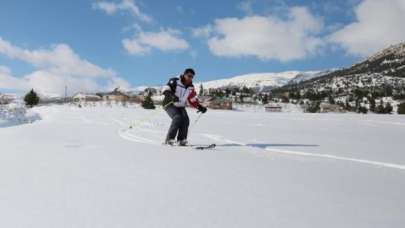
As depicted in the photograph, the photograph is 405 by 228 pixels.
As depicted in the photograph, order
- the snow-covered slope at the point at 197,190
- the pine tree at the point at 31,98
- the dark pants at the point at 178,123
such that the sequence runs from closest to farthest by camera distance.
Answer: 1. the snow-covered slope at the point at 197,190
2. the dark pants at the point at 178,123
3. the pine tree at the point at 31,98

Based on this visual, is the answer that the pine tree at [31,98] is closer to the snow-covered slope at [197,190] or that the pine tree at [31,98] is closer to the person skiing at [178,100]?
the person skiing at [178,100]

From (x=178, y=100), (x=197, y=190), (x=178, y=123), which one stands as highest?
(x=178, y=100)

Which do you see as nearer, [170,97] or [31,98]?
[170,97]

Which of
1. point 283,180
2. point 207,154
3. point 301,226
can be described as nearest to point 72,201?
point 301,226

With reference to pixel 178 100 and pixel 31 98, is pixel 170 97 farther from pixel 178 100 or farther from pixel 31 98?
pixel 31 98

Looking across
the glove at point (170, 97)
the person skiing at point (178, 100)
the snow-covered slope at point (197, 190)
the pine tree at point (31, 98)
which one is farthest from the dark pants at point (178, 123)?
the pine tree at point (31, 98)

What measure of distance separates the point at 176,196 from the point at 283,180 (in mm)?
1506

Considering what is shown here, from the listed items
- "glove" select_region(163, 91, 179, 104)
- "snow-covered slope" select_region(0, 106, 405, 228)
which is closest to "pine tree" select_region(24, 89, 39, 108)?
"glove" select_region(163, 91, 179, 104)

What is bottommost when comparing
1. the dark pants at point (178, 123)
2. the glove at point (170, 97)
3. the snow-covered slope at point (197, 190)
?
the snow-covered slope at point (197, 190)

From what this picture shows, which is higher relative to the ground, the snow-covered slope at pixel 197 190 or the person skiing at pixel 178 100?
the person skiing at pixel 178 100

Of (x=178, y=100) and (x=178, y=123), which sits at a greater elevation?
(x=178, y=100)

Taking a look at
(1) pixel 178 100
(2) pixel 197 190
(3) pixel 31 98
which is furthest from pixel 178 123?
(3) pixel 31 98

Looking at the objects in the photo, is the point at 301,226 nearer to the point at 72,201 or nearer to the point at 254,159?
the point at 72,201

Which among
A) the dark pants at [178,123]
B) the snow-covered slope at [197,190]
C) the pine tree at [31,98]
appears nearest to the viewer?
Answer: the snow-covered slope at [197,190]
